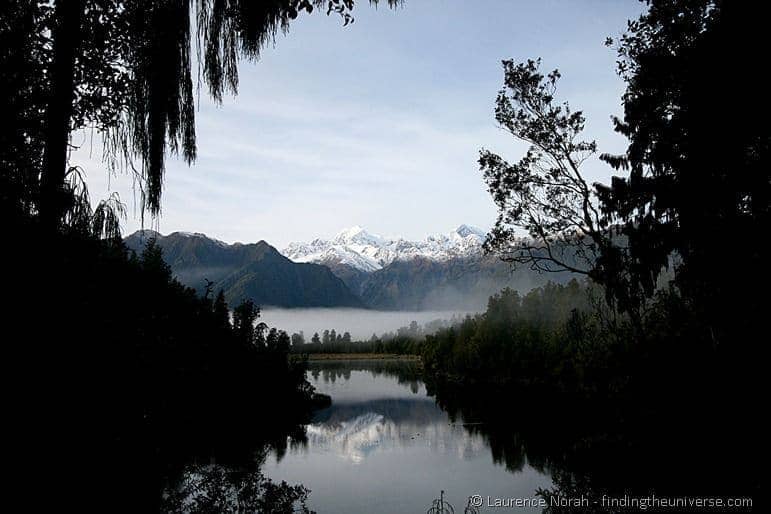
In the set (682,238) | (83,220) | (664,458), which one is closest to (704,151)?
(682,238)

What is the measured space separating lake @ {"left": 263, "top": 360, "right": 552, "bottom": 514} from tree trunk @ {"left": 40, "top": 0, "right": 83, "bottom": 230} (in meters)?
23.0

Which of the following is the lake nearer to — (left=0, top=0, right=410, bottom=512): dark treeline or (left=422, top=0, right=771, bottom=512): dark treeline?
(left=422, top=0, right=771, bottom=512): dark treeline

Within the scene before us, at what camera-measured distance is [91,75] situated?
454 cm

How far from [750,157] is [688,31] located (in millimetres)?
3019

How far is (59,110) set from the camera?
12.1 feet

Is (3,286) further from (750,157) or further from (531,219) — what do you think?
(531,219)

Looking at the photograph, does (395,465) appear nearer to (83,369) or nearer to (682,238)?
(682,238)

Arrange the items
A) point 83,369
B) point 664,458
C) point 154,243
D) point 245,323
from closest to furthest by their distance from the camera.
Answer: point 83,369 → point 154,243 → point 664,458 → point 245,323

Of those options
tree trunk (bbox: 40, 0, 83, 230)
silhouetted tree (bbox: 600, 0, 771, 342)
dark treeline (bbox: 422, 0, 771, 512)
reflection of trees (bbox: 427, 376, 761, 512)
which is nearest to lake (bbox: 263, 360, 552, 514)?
reflection of trees (bbox: 427, 376, 761, 512)

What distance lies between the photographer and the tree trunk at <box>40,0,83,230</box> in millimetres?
3479

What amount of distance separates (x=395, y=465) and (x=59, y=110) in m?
34.2

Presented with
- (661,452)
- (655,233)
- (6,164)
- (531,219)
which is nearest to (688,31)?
(655,233)

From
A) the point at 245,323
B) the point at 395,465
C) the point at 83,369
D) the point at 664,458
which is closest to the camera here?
the point at 83,369

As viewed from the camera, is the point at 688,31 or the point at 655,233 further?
the point at 655,233
